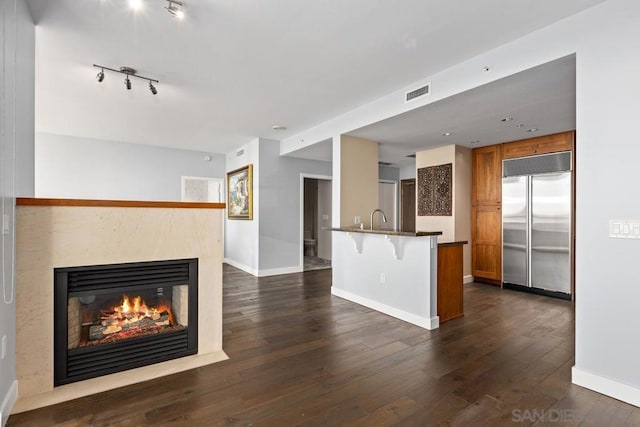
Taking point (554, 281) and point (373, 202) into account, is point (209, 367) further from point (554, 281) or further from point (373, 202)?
point (554, 281)

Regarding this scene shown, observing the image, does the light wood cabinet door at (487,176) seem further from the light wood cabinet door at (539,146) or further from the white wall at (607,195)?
the white wall at (607,195)

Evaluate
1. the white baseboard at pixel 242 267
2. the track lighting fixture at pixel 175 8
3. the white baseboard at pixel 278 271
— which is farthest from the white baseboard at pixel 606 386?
the white baseboard at pixel 242 267

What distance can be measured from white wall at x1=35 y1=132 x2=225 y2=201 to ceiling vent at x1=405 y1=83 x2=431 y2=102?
17.0 feet

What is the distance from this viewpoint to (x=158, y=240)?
2.50 meters

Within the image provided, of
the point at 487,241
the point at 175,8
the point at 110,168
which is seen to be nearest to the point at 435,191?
the point at 487,241

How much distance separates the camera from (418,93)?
335 centimetres

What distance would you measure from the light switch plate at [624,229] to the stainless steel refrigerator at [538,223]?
9.60ft

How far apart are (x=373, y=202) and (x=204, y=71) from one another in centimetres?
298

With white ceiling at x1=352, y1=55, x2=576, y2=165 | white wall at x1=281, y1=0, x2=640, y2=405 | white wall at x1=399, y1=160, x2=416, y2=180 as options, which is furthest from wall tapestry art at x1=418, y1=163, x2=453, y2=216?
white wall at x1=281, y1=0, x2=640, y2=405

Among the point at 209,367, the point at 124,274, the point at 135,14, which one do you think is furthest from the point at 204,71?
the point at 209,367

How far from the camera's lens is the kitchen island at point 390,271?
337 centimetres

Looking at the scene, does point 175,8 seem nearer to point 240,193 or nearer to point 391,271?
point 391,271

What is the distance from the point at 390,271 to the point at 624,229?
2.22 metres

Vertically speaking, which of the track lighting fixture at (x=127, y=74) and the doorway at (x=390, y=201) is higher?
the track lighting fixture at (x=127, y=74)
